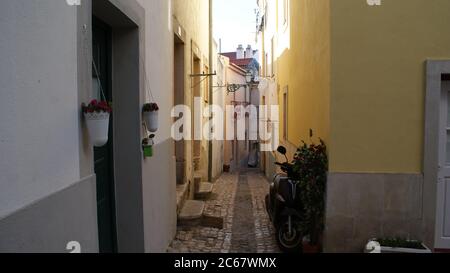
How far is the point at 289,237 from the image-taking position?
19.0 feet

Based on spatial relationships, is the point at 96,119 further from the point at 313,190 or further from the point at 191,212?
the point at 191,212

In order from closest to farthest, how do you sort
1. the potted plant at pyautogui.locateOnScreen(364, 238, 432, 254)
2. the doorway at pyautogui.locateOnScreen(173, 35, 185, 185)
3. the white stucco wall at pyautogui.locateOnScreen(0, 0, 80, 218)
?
the white stucco wall at pyautogui.locateOnScreen(0, 0, 80, 218)
the potted plant at pyautogui.locateOnScreen(364, 238, 432, 254)
the doorway at pyautogui.locateOnScreen(173, 35, 185, 185)

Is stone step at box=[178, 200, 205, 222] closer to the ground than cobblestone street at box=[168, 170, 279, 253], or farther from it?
farther from it

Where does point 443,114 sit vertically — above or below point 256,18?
below

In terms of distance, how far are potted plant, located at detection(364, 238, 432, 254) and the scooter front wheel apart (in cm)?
102

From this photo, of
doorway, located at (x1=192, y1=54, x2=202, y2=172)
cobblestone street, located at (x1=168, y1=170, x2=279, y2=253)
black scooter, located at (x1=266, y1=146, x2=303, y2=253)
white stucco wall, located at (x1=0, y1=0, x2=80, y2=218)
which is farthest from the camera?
doorway, located at (x1=192, y1=54, x2=202, y2=172)

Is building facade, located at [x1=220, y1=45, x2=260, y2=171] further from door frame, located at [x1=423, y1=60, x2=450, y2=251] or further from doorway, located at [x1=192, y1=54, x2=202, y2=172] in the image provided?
door frame, located at [x1=423, y1=60, x2=450, y2=251]

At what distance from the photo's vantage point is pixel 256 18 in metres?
22.4

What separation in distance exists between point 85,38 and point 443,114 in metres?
4.10

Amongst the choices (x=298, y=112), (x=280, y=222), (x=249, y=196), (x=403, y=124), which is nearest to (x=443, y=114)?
(x=403, y=124)

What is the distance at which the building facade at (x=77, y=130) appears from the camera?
6.45 feet

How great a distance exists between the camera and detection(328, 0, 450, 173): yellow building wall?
16.0 ft

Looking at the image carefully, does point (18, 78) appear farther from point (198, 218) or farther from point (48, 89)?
point (198, 218)

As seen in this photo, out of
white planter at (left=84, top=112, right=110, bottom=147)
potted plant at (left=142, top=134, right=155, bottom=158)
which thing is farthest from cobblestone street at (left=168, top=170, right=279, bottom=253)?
white planter at (left=84, top=112, right=110, bottom=147)
